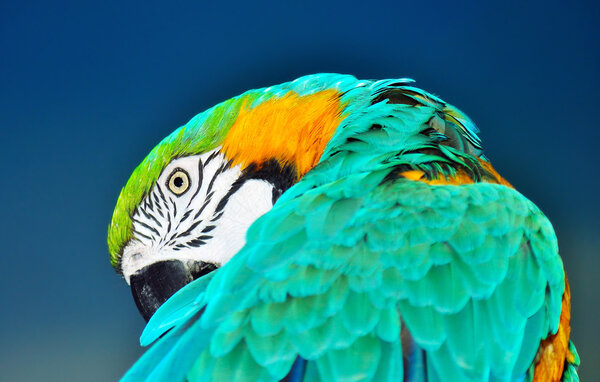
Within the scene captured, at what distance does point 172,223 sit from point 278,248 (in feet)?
2.20

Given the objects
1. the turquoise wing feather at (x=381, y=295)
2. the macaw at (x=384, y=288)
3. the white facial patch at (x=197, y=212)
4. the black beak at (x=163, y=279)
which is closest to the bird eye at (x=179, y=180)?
the white facial patch at (x=197, y=212)

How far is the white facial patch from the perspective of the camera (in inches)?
52.4

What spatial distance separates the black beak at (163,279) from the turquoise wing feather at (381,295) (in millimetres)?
565

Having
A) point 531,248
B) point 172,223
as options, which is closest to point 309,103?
point 172,223

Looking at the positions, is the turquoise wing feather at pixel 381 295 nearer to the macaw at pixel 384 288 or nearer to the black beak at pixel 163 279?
the macaw at pixel 384 288

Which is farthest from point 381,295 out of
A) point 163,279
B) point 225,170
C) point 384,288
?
point 163,279

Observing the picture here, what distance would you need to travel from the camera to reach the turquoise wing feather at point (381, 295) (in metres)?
0.69

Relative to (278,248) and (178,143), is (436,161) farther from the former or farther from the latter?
(178,143)

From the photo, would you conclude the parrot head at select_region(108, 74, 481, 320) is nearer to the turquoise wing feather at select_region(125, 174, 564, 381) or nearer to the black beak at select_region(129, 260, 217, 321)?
the black beak at select_region(129, 260, 217, 321)

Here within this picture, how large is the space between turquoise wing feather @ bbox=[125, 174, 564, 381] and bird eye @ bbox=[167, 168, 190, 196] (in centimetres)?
61

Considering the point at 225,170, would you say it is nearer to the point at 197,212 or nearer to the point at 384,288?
the point at 197,212

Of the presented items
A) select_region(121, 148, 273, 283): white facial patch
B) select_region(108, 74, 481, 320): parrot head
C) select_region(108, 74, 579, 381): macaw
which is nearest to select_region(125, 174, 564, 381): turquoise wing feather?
select_region(108, 74, 579, 381): macaw

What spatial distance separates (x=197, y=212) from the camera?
53.9 inches

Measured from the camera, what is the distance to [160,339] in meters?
0.78
